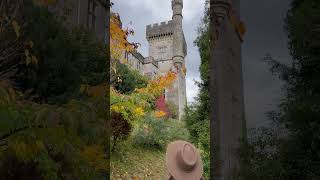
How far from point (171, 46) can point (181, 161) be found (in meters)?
41.7

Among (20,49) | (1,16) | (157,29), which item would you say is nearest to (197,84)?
(20,49)

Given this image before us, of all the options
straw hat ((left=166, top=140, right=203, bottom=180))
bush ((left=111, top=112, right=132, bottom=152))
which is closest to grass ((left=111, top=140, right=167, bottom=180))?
bush ((left=111, top=112, right=132, bottom=152))

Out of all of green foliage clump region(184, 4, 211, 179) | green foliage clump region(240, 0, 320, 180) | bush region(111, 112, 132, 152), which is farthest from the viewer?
bush region(111, 112, 132, 152)

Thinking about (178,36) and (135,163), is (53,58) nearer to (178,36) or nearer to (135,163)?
(135,163)

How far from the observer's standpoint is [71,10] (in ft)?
20.3

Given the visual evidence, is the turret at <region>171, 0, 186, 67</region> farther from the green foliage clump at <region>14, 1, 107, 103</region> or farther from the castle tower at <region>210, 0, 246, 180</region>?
the castle tower at <region>210, 0, 246, 180</region>

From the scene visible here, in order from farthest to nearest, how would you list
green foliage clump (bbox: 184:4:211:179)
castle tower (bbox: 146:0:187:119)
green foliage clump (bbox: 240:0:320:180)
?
castle tower (bbox: 146:0:187:119) < green foliage clump (bbox: 184:4:211:179) < green foliage clump (bbox: 240:0:320:180)

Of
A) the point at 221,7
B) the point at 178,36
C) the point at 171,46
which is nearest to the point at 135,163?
the point at 221,7

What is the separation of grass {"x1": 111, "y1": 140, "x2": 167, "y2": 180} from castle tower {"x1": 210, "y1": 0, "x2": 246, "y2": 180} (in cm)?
502

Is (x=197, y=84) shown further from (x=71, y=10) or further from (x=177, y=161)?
(x=177, y=161)

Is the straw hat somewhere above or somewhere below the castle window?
below

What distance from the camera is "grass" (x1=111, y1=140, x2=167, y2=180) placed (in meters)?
8.48

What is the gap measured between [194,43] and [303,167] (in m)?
6.40

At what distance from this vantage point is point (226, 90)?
3305 mm
